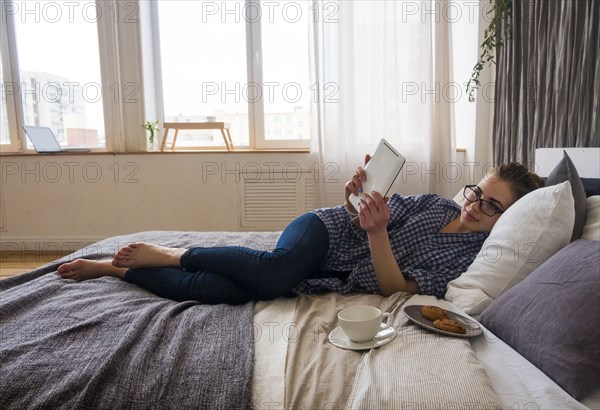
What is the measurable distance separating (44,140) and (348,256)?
2929 mm

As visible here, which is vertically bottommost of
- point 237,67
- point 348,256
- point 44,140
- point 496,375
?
point 496,375

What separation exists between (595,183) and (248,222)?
2.34 meters

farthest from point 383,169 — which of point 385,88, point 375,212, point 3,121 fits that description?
point 3,121

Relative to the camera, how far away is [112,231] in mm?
3338

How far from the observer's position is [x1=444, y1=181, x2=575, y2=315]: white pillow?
108 cm

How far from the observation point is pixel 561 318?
793mm

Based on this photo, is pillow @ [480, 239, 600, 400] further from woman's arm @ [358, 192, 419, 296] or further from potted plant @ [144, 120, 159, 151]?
potted plant @ [144, 120, 159, 151]

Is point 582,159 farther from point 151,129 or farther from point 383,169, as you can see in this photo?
point 151,129

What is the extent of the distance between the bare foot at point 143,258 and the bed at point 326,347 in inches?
5.7

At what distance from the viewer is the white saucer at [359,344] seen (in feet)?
2.91

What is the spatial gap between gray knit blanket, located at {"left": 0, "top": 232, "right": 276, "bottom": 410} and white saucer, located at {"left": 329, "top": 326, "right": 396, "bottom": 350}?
0.18 m

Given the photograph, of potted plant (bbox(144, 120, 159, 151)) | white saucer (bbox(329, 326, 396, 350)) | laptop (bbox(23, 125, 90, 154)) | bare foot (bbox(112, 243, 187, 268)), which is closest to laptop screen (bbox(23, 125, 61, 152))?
laptop (bbox(23, 125, 90, 154))

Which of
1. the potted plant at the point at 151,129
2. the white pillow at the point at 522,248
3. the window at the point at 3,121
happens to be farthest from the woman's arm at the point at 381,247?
the window at the point at 3,121

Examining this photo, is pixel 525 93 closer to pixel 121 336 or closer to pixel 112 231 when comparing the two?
pixel 121 336
